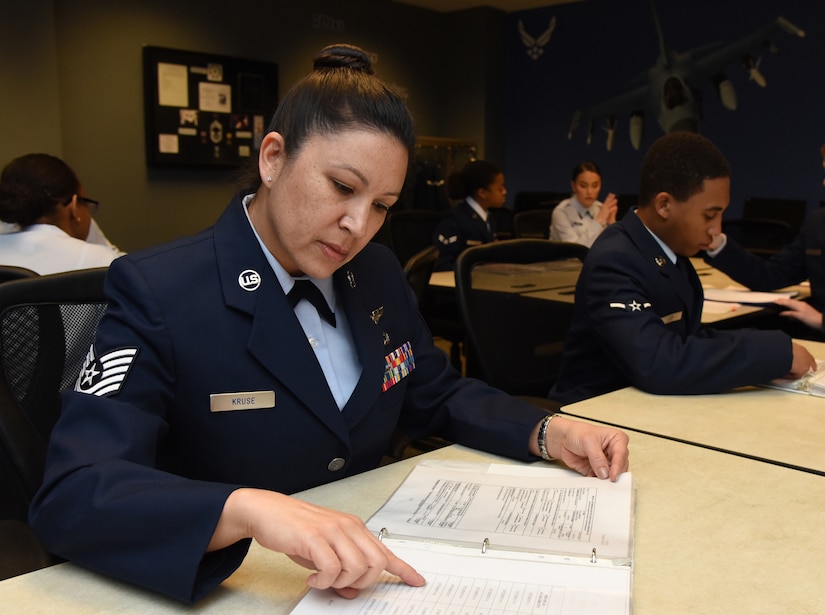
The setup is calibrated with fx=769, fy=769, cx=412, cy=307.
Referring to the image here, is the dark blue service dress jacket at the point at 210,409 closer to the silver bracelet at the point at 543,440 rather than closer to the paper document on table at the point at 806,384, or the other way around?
the silver bracelet at the point at 543,440

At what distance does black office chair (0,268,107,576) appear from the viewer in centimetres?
108

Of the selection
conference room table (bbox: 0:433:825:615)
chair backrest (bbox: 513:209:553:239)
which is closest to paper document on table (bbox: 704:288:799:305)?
conference room table (bbox: 0:433:825:615)

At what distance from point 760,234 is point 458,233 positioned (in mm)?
1781

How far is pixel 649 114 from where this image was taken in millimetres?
7105

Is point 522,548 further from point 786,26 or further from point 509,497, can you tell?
point 786,26

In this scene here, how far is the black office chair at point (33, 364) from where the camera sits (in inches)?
42.3

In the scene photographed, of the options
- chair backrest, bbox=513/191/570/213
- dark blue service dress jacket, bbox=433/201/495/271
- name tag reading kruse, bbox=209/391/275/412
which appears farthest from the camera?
chair backrest, bbox=513/191/570/213

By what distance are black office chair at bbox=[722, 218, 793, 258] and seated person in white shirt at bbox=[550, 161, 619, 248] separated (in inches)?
36.8

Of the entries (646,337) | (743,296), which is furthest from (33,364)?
(743,296)

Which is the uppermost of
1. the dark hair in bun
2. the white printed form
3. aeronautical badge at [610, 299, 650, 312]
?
the dark hair in bun

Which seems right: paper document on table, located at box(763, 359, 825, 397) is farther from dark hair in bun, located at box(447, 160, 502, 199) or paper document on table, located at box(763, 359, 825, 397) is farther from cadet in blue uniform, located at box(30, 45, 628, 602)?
dark hair in bun, located at box(447, 160, 502, 199)

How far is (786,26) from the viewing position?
6.23 meters

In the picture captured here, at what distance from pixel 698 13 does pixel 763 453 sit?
21.2 feet

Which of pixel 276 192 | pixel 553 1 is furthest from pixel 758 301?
pixel 553 1
